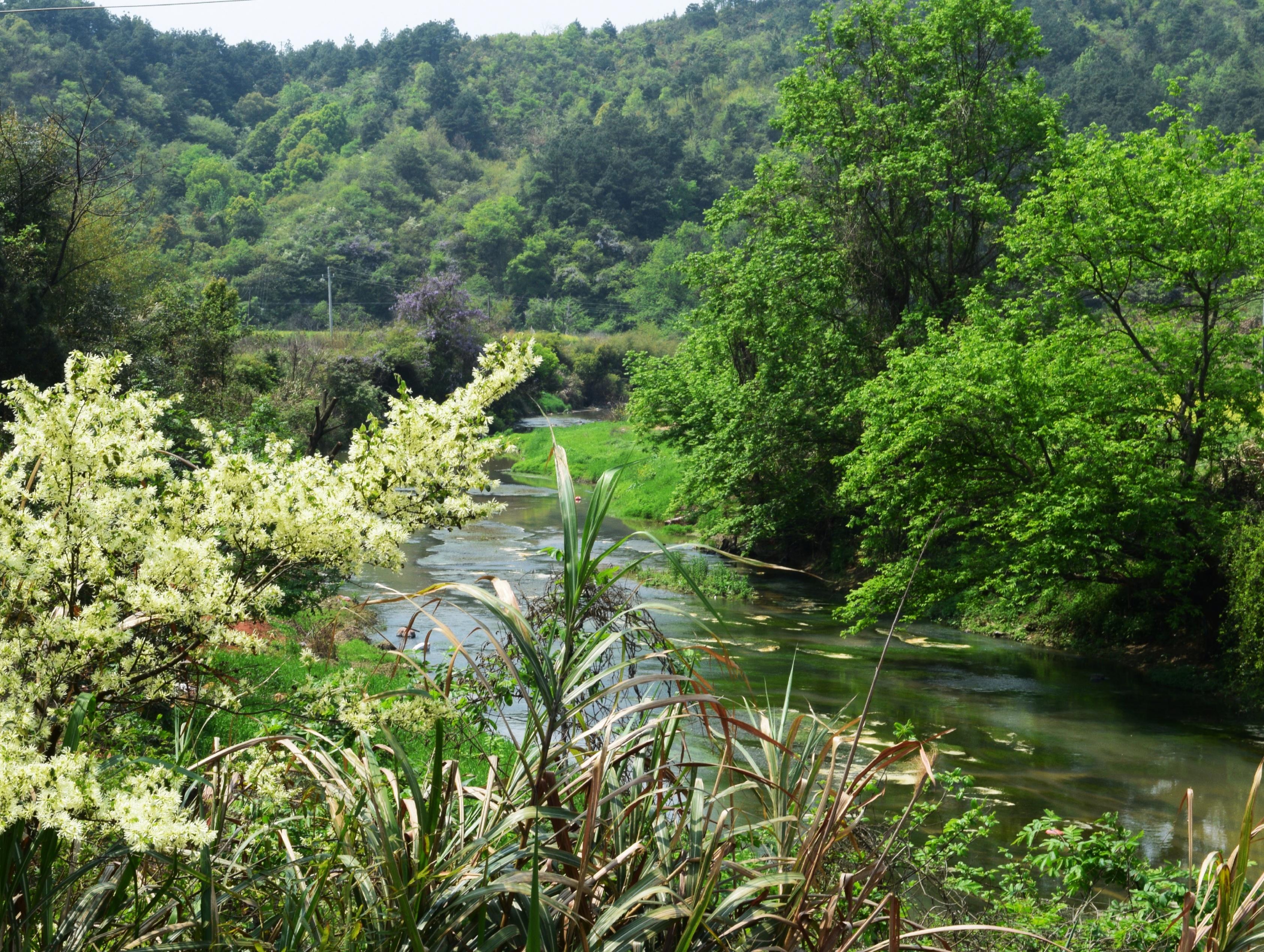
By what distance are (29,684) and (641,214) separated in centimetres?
8088

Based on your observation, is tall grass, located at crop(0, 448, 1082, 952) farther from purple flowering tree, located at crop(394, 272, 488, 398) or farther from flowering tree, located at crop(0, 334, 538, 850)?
purple flowering tree, located at crop(394, 272, 488, 398)

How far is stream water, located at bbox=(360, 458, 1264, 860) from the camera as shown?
8.75 metres

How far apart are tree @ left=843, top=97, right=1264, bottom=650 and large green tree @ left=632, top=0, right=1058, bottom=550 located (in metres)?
4.00

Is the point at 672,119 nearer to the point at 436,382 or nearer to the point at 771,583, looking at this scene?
the point at 436,382

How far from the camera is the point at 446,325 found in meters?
44.4

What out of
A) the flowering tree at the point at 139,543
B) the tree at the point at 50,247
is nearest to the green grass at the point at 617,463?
the tree at the point at 50,247

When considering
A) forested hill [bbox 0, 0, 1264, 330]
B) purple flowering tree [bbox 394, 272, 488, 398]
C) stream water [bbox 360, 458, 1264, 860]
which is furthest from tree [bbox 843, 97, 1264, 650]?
forested hill [bbox 0, 0, 1264, 330]

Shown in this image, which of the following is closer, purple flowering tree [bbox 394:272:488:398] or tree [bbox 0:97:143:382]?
tree [bbox 0:97:143:382]

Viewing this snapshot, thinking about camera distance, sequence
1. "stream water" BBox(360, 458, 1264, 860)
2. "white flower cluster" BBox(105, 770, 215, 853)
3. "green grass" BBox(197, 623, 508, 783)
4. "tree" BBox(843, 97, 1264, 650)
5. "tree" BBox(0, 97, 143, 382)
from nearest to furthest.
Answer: "white flower cluster" BBox(105, 770, 215, 853) → "green grass" BBox(197, 623, 508, 783) → "stream water" BBox(360, 458, 1264, 860) → "tree" BBox(843, 97, 1264, 650) → "tree" BBox(0, 97, 143, 382)

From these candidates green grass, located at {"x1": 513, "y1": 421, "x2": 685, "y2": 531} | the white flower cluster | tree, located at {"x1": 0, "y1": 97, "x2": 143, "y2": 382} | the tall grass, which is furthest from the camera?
green grass, located at {"x1": 513, "y1": 421, "x2": 685, "y2": 531}

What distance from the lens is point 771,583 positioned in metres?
20.4

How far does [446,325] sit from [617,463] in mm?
25877

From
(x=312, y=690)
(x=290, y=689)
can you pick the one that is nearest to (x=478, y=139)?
(x=290, y=689)

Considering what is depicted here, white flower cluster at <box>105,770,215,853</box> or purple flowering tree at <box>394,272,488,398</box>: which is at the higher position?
purple flowering tree at <box>394,272,488,398</box>
